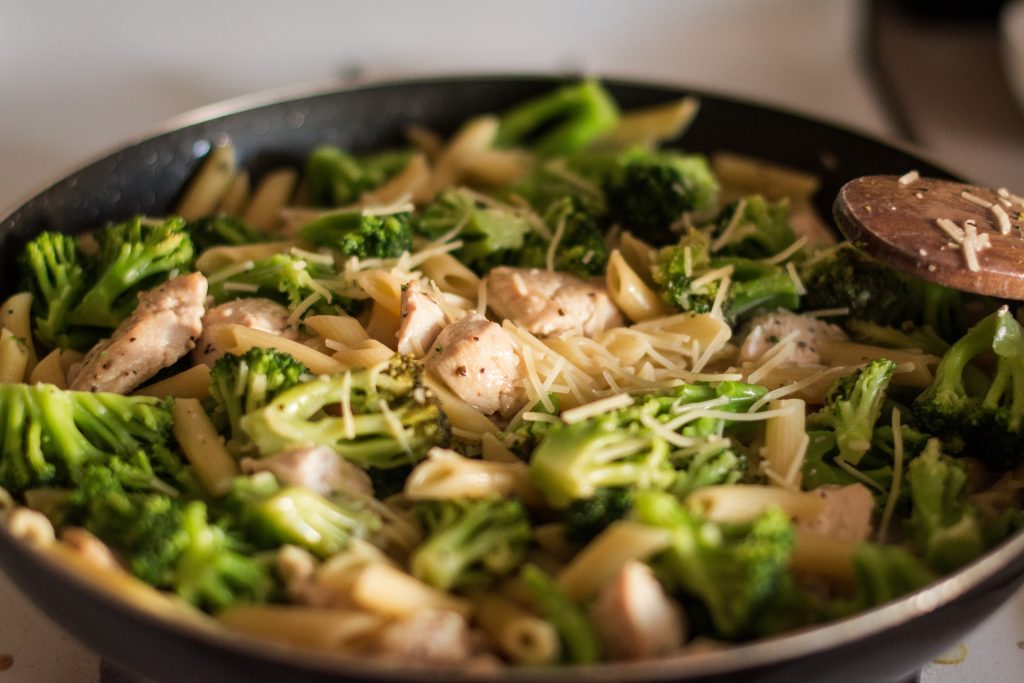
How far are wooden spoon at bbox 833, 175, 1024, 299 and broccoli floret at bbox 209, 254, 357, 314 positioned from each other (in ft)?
3.92

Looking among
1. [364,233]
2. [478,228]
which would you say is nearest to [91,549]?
[364,233]

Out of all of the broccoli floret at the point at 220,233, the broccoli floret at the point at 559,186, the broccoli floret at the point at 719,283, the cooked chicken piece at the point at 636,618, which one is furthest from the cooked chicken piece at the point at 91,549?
the broccoli floret at the point at 559,186

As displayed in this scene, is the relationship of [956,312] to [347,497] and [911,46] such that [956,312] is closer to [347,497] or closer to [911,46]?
[347,497]

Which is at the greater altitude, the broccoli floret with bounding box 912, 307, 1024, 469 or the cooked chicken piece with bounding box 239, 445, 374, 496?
the cooked chicken piece with bounding box 239, 445, 374, 496

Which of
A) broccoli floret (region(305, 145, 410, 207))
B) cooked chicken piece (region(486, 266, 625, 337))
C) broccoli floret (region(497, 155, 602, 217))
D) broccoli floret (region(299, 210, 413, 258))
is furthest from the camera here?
broccoli floret (region(305, 145, 410, 207))

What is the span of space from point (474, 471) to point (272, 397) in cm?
43

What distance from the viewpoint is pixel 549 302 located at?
2.29 metres

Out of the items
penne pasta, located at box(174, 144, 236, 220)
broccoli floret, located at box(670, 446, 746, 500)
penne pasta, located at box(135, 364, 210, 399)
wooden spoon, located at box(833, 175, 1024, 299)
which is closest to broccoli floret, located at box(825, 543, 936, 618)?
broccoli floret, located at box(670, 446, 746, 500)

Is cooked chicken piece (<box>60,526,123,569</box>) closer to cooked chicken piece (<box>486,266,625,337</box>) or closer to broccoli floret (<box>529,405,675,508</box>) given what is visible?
broccoli floret (<box>529,405,675,508</box>)

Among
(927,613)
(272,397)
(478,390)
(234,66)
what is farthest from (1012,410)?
(234,66)

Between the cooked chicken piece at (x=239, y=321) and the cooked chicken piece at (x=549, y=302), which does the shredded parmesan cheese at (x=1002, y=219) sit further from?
the cooked chicken piece at (x=239, y=321)

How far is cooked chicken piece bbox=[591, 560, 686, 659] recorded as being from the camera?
4.89 ft

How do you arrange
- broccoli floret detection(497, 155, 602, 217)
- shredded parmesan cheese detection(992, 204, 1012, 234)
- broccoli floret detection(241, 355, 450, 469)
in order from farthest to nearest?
broccoli floret detection(497, 155, 602, 217) → shredded parmesan cheese detection(992, 204, 1012, 234) → broccoli floret detection(241, 355, 450, 469)

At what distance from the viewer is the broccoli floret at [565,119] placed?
10.8 ft
